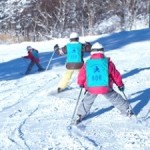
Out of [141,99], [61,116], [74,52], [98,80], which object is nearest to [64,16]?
[74,52]

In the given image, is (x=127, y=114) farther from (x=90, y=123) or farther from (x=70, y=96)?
(x=70, y=96)

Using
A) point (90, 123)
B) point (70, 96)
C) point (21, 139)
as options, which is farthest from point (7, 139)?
point (70, 96)

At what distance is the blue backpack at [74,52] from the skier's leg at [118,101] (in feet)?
9.86

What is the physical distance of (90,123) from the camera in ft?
28.8

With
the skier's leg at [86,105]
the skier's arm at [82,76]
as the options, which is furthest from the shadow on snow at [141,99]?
the skier's arm at [82,76]

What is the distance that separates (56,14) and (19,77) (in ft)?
75.0

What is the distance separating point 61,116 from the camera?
945cm

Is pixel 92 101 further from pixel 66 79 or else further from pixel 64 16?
pixel 64 16

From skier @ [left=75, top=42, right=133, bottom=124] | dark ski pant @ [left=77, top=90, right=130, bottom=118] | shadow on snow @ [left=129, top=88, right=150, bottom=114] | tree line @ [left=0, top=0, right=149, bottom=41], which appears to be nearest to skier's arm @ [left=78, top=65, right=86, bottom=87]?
skier @ [left=75, top=42, right=133, bottom=124]

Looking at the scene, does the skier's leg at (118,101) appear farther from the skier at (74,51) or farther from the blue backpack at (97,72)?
the skier at (74,51)

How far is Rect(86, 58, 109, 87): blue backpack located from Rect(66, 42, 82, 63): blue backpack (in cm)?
314

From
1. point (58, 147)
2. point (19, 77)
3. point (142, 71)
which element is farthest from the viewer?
point (19, 77)

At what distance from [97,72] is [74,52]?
128 inches

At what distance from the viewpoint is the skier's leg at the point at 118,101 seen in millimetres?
8687
